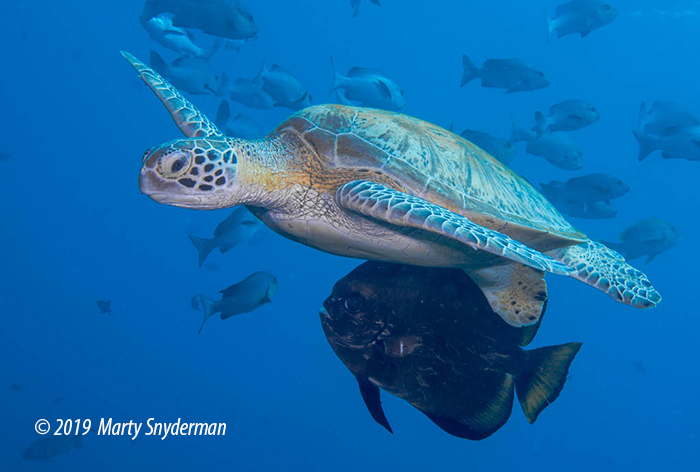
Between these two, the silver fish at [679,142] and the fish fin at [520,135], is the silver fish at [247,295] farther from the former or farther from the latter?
the silver fish at [679,142]

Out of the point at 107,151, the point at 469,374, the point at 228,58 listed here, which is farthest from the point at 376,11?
the point at 469,374

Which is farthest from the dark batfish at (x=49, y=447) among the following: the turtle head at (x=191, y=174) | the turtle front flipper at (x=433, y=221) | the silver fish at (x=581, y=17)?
the silver fish at (x=581, y=17)

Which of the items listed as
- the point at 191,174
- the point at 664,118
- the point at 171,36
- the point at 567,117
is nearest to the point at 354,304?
the point at 191,174

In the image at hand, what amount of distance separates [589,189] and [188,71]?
687cm

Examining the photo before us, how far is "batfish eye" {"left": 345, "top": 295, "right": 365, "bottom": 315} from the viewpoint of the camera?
2496mm

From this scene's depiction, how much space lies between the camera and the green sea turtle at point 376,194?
2.29 m

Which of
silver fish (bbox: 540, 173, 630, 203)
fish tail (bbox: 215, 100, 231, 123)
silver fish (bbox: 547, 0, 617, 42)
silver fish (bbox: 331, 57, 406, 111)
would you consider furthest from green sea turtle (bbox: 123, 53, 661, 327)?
silver fish (bbox: 547, 0, 617, 42)

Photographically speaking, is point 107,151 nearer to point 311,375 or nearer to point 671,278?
point 311,375

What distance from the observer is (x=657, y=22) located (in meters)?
35.6

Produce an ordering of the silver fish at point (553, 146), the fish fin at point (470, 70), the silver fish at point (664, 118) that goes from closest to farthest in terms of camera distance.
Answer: the silver fish at point (664, 118) → the silver fish at point (553, 146) → the fish fin at point (470, 70)

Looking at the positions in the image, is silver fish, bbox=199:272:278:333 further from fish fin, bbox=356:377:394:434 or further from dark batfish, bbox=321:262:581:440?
fish fin, bbox=356:377:394:434

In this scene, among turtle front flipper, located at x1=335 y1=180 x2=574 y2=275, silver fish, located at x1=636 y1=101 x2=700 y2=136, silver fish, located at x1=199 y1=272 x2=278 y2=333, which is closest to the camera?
turtle front flipper, located at x1=335 y1=180 x2=574 y2=275

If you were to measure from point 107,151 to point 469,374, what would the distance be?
135 feet

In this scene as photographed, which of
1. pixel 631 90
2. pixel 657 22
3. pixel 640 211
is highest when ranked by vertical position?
pixel 657 22
